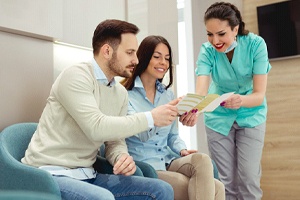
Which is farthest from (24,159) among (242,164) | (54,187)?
(242,164)

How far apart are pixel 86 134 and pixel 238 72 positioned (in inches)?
49.7

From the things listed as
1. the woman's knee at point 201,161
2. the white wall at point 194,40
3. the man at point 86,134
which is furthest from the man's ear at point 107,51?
the white wall at point 194,40

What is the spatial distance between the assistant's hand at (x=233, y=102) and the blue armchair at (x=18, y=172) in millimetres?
1174

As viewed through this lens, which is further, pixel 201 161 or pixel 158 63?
pixel 158 63

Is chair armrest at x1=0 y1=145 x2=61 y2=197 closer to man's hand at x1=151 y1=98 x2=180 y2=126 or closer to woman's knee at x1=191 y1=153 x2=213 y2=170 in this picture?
man's hand at x1=151 y1=98 x2=180 y2=126

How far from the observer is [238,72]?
7.80ft

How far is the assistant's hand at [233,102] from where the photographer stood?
2.19 meters

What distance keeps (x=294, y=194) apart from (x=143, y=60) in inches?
93.0

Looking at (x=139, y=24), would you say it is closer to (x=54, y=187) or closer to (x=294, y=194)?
(x=54, y=187)

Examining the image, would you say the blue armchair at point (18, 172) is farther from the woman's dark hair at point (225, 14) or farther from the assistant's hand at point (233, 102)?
the woman's dark hair at point (225, 14)

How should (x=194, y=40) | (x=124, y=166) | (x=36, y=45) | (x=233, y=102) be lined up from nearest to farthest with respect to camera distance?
(x=124, y=166) → (x=36, y=45) → (x=233, y=102) → (x=194, y=40)

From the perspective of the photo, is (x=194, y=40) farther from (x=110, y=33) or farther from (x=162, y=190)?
(x=162, y=190)

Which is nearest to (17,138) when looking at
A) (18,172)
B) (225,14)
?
(18,172)

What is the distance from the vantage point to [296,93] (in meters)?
3.67
